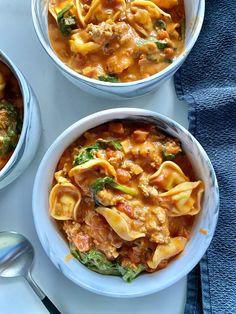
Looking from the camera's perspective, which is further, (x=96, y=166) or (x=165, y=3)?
(x=165, y=3)

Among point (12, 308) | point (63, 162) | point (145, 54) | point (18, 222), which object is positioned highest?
point (145, 54)

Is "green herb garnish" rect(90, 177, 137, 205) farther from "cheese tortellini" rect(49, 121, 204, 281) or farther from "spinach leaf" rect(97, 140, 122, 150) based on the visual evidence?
"spinach leaf" rect(97, 140, 122, 150)

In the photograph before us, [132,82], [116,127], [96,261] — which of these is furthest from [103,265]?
[132,82]

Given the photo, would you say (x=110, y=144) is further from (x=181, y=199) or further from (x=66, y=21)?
(x=66, y=21)

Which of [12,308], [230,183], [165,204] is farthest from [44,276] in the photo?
[230,183]

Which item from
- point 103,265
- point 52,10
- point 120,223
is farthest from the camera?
point 52,10

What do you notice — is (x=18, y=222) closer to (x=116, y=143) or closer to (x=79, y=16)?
(x=116, y=143)
